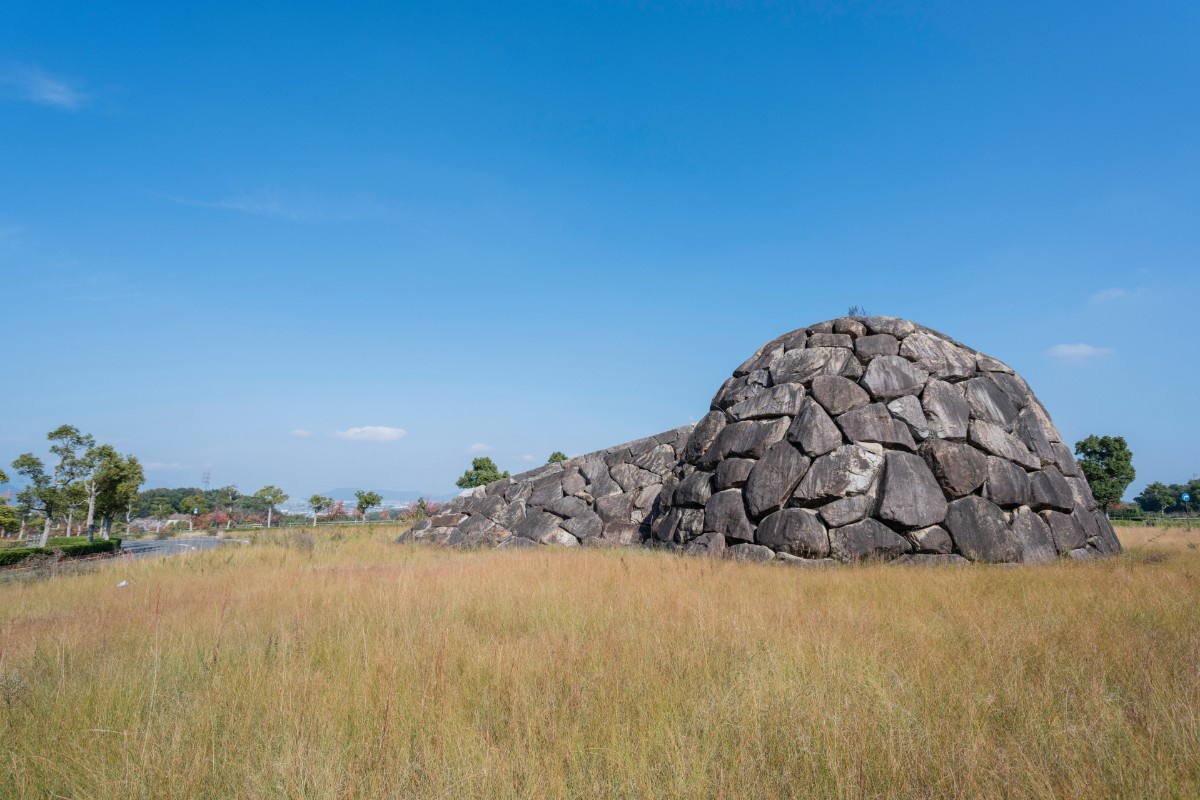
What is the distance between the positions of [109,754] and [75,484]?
48.1m

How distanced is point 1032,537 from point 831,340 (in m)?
4.80

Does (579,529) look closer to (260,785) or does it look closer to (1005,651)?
(1005,651)

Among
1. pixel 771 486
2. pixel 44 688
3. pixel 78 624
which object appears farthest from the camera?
pixel 771 486

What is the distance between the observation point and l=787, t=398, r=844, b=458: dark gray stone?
10.1 m

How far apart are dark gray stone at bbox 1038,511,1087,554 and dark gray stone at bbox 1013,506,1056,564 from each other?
0.47ft

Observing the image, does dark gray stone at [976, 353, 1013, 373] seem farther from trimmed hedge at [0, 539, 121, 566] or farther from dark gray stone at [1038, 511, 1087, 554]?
trimmed hedge at [0, 539, 121, 566]

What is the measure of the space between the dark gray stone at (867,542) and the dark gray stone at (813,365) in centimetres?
304

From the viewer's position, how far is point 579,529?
15.2m

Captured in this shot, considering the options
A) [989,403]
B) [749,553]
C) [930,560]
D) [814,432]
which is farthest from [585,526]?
[989,403]

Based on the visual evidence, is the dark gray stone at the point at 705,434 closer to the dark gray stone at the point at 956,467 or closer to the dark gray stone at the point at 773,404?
the dark gray stone at the point at 773,404

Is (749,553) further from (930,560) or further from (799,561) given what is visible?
(930,560)

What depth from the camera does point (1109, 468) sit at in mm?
37812

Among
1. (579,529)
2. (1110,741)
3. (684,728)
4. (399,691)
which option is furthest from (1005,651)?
(579,529)

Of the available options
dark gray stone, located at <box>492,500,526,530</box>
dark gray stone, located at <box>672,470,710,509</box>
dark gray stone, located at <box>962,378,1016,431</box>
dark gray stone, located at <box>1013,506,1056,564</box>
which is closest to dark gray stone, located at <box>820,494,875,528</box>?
dark gray stone, located at <box>1013,506,1056,564</box>
